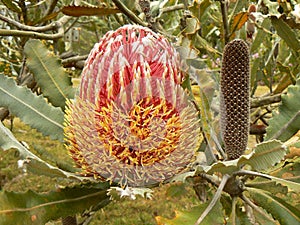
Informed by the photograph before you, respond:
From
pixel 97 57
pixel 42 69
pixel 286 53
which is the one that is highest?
pixel 97 57

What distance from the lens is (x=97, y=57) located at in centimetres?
92

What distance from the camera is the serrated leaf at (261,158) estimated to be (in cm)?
78

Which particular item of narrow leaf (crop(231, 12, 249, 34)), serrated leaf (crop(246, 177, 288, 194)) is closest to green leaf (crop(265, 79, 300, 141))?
serrated leaf (crop(246, 177, 288, 194))

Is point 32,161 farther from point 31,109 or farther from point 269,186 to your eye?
point 269,186

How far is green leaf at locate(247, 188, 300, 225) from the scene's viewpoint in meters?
0.97

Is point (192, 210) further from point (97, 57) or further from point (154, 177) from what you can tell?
point (97, 57)

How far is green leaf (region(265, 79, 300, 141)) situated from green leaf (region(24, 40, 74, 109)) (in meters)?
0.51

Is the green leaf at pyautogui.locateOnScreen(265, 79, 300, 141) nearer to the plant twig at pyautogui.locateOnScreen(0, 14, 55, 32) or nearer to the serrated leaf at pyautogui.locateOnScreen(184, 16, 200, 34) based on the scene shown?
the serrated leaf at pyautogui.locateOnScreen(184, 16, 200, 34)

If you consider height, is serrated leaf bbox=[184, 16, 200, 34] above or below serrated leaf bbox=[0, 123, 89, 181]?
above

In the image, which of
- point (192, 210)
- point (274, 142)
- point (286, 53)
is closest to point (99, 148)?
point (192, 210)

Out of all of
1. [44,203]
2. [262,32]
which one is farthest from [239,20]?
[44,203]

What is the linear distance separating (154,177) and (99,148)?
0.13m

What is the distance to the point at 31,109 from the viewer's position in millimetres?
1084

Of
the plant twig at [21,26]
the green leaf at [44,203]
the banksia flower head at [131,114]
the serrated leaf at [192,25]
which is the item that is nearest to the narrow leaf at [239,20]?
the serrated leaf at [192,25]
